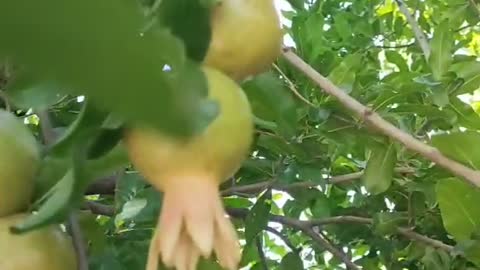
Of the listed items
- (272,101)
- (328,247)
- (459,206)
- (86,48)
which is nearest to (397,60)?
(328,247)

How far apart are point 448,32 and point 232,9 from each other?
0.64m

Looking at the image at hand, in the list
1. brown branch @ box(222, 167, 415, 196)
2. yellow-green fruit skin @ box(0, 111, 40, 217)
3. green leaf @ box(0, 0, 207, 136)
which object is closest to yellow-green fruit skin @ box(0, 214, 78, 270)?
yellow-green fruit skin @ box(0, 111, 40, 217)

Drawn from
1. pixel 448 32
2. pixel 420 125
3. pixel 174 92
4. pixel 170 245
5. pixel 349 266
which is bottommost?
pixel 349 266

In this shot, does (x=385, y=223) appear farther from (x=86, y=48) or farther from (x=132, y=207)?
(x=86, y=48)

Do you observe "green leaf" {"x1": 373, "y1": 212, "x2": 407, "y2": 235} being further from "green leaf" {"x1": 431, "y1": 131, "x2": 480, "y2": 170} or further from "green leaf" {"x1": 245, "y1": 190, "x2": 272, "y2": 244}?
"green leaf" {"x1": 431, "y1": 131, "x2": 480, "y2": 170}

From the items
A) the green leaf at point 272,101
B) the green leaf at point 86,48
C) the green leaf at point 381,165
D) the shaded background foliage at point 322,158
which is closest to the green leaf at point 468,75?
the shaded background foliage at point 322,158

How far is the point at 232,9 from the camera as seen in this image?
387mm

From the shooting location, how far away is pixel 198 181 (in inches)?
12.9

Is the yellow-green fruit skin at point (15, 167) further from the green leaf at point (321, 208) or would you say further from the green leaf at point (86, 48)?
the green leaf at point (321, 208)

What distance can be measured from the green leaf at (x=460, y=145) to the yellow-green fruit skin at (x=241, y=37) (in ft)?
1.21

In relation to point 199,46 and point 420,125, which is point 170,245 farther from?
point 420,125

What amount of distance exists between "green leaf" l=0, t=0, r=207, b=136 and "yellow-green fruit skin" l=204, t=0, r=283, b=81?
11.8 inches

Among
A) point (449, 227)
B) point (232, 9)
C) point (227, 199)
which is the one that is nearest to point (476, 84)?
point (449, 227)

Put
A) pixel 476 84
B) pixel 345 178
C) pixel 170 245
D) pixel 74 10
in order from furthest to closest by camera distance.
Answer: pixel 345 178, pixel 476 84, pixel 170 245, pixel 74 10
